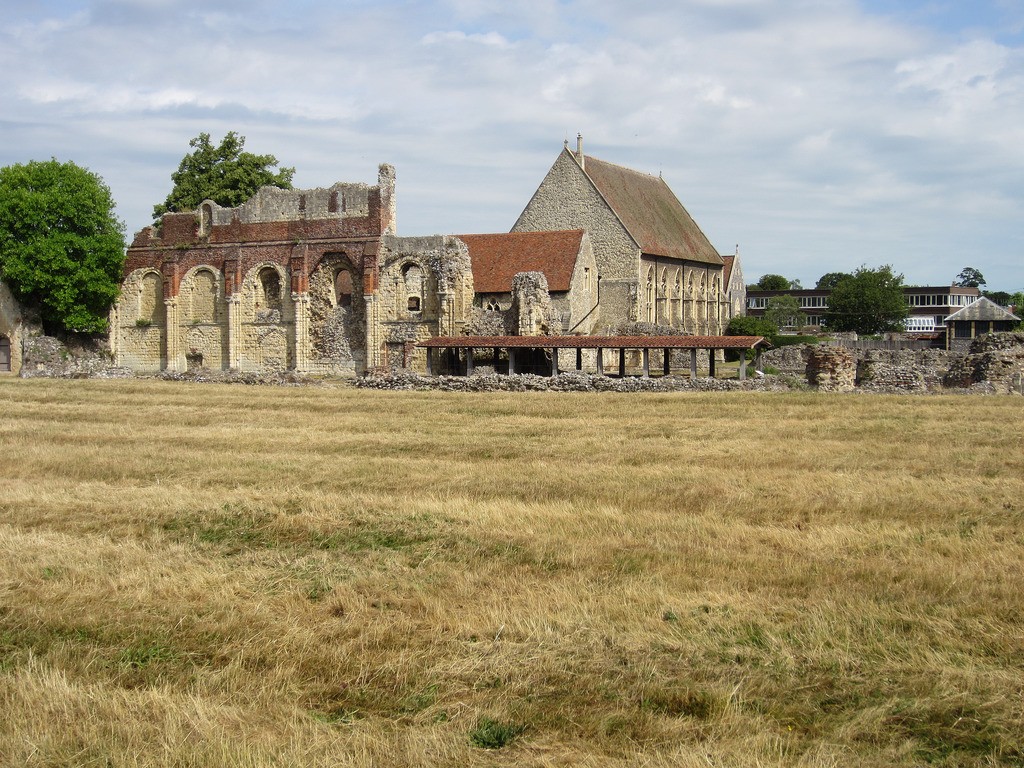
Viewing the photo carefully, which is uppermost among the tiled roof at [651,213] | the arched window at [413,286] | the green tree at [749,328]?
the tiled roof at [651,213]

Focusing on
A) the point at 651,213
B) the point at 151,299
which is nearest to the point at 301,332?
the point at 151,299

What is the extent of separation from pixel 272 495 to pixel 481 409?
40.8 feet

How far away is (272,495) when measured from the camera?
11.9 m

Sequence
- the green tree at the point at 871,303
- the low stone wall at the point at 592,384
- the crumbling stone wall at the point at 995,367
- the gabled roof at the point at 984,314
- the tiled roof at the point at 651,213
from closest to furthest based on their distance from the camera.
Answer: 1. the low stone wall at the point at 592,384
2. the crumbling stone wall at the point at 995,367
3. the tiled roof at the point at 651,213
4. the gabled roof at the point at 984,314
5. the green tree at the point at 871,303

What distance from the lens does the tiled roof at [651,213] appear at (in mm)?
54094

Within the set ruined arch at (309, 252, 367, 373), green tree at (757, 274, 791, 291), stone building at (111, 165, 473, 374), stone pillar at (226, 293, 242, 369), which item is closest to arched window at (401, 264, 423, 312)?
stone building at (111, 165, 473, 374)

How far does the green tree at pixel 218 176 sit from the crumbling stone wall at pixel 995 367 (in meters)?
32.8

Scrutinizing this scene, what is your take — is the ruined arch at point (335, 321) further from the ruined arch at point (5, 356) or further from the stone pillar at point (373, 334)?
the ruined arch at point (5, 356)

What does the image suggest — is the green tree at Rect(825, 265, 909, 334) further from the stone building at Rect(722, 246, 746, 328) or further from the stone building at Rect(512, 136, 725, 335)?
the stone building at Rect(512, 136, 725, 335)

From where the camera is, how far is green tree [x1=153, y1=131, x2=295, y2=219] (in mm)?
49375

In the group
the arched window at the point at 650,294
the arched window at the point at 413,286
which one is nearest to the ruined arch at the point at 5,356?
the arched window at the point at 413,286

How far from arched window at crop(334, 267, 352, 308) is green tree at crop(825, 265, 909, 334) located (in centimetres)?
5065

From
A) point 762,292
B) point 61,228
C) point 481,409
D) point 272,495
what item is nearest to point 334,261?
point 61,228

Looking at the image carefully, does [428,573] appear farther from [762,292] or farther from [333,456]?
[762,292]
